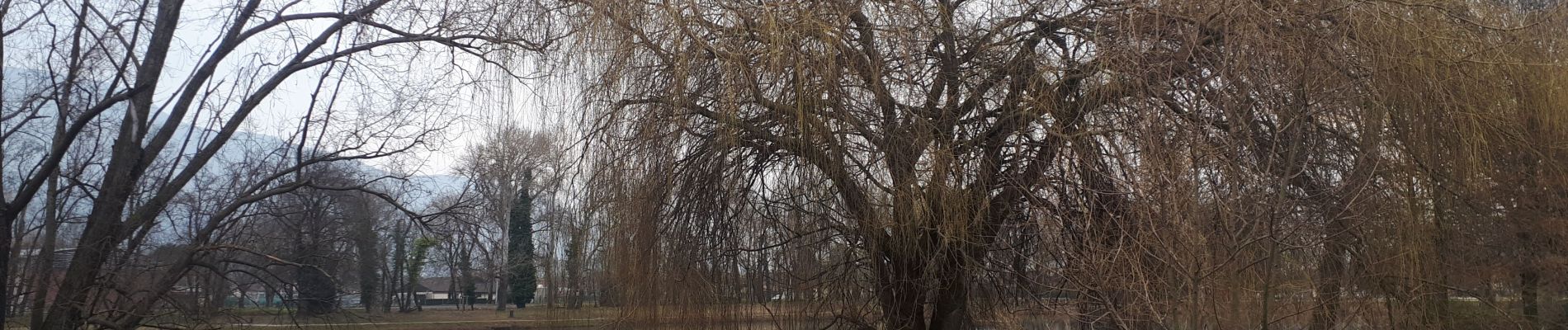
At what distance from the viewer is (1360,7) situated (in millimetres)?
5309

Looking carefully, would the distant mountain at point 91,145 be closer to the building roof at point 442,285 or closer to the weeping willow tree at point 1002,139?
the weeping willow tree at point 1002,139

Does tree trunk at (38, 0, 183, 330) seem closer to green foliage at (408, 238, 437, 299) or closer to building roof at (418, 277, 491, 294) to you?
green foliage at (408, 238, 437, 299)

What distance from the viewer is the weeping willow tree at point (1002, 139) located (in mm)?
5012

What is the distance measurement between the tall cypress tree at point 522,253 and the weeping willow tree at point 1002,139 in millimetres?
11899

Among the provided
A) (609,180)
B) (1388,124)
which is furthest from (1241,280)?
(609,180)

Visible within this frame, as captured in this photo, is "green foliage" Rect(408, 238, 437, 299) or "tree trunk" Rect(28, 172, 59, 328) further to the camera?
"green foliage" Rect(408, 238, 437, 299)

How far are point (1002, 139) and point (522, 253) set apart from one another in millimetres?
15303

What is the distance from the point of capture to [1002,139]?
5652 mm

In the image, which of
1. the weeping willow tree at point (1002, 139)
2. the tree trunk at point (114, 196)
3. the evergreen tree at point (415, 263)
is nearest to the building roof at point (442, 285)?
the evergreen tree at point (415, 263)

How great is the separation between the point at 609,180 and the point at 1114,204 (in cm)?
284

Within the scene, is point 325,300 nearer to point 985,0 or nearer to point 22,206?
point 22,206

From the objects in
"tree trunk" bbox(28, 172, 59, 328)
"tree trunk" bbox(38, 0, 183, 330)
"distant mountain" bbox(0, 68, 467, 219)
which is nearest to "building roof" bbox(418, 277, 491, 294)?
"distant mountain" bbox(0, 68, 467, 219)

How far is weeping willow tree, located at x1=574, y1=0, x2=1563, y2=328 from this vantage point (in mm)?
5012

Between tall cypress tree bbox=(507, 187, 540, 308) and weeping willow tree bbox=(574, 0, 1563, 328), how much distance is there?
468 inches
